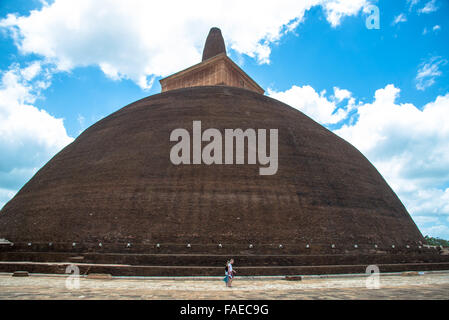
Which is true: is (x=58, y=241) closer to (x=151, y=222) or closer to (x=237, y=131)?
(x=151, y=222)

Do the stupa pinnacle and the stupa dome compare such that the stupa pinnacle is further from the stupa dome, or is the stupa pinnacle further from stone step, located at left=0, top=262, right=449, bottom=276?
stone step, located at left=0, top=262, right=449, bottom=276

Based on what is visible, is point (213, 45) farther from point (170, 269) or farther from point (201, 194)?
point (170, 269)

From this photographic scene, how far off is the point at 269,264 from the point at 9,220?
12650 millimetres

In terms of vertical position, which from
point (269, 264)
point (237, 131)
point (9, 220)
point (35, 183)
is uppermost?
point (237, 131)

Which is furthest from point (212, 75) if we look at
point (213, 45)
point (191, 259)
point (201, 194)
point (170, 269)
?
point (170, 269)

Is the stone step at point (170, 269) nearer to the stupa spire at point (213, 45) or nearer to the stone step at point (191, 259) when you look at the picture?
the stone step at point (191, 259)

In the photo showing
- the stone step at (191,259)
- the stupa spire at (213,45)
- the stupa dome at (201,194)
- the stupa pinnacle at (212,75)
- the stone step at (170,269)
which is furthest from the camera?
the stupa spire at (213,45)

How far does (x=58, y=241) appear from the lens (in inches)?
496

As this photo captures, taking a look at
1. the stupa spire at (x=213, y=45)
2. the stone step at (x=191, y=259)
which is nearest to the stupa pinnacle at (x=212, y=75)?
the stupa spire at (x=213, y=45)

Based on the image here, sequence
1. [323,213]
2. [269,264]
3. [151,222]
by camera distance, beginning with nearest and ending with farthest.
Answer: [269,264]
[151,222]
[323,213]

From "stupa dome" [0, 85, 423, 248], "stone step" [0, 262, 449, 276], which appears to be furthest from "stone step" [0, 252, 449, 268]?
"stupa dome" [0, 85, 423, 248]
